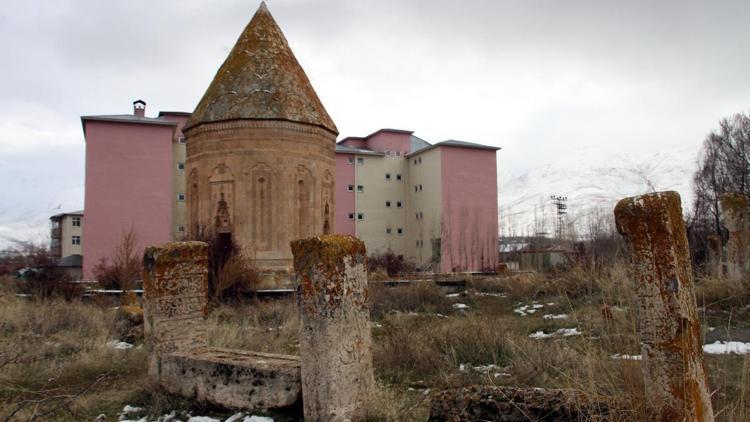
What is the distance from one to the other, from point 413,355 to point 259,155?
553 inches

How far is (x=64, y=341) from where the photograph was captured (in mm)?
8586

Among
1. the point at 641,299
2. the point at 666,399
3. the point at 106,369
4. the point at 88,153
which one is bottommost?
the point at 106,369

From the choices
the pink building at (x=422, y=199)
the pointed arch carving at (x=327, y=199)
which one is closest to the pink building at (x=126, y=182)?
the pointed arch carving at (x=327, y=199)

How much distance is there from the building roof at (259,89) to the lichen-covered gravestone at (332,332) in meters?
15.6

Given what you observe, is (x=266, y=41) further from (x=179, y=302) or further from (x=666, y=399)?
(x=666, y=399)

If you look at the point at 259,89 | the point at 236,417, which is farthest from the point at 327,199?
the point at 236,417

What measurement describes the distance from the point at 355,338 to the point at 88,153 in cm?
2633

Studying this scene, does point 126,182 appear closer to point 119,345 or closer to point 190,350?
point 119,345

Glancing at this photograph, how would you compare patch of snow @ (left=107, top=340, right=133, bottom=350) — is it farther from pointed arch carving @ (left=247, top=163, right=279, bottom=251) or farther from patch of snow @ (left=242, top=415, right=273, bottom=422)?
pointed arch carving @ (left=247, top=163, right=279, bottom=251)

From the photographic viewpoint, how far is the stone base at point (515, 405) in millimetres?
3288

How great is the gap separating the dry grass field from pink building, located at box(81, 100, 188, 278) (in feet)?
46.0

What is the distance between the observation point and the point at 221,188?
1967 centimetres

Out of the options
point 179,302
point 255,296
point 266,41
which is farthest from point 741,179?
point 179,302

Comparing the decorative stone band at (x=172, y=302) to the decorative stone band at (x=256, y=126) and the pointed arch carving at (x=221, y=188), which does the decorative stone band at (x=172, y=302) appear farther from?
the decorative stone band at (x=256, y=126)
